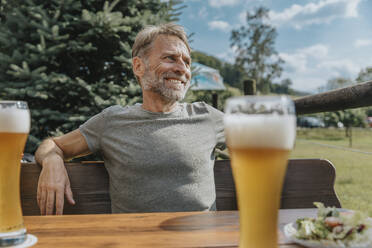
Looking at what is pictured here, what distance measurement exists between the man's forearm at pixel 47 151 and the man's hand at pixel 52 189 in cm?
9

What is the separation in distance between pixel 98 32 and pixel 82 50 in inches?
11.6

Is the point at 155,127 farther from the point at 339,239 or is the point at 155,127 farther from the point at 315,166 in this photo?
the point at 339,239

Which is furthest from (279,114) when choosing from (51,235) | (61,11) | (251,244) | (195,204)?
(61,11)

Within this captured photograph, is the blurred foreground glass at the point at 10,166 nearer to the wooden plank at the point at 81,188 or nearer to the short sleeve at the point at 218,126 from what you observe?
the wooden plank at the point at 81,188

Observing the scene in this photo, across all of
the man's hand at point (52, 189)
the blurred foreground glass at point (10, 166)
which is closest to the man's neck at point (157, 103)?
the man's hand at point (52, 189)

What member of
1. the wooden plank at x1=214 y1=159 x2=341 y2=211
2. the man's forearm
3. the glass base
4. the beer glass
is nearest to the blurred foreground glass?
the glass base

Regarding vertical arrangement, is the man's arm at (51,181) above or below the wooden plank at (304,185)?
above

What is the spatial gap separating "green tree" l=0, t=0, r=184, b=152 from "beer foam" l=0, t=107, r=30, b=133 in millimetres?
2912

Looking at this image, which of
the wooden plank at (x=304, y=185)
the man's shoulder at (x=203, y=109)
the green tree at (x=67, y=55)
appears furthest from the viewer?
the green tree at (x=67, y=55)

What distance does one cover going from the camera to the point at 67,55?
426 cm

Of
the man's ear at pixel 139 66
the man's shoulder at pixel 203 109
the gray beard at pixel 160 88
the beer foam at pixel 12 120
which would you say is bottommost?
the beer foam at pixel 12 120

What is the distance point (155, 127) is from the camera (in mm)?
1796

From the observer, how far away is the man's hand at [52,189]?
1.45 m

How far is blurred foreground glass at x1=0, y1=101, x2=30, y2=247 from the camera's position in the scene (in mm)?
859
